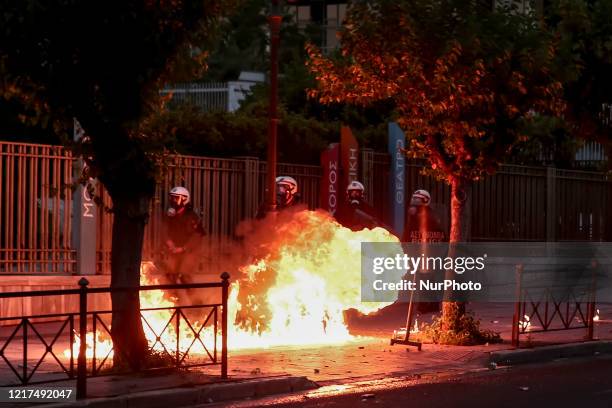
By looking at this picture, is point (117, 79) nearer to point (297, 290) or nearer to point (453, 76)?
point (297, 290)

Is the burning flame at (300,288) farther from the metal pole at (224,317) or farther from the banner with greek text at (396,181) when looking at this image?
the banner with greek text at (396,181)

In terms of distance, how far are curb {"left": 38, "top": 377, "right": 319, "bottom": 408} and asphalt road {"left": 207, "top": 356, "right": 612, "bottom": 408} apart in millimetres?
213

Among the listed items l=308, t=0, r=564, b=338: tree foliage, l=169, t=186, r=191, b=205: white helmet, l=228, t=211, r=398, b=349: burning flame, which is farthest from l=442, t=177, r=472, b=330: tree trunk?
l=169, t=186, r=191, b=205: white helmet

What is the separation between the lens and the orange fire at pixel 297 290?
1506 cm

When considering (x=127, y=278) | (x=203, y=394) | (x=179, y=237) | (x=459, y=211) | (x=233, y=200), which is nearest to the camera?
(x=203, y=394)

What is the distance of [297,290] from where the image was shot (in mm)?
15109

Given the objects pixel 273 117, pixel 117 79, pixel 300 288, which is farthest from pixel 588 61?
pixel 117 79

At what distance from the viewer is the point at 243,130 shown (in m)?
24.4

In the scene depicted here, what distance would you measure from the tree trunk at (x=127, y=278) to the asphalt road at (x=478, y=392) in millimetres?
1308

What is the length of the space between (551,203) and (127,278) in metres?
17.5

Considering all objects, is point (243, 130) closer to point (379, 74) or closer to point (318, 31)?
point (379, 74)

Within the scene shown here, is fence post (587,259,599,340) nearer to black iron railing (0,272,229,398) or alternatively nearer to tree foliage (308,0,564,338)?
tree foliage (308,0,564,338)

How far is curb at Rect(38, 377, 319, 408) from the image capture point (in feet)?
33.6

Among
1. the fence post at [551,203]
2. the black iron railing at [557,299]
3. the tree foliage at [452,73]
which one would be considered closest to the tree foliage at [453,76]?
the tree foliage at [452,73]
